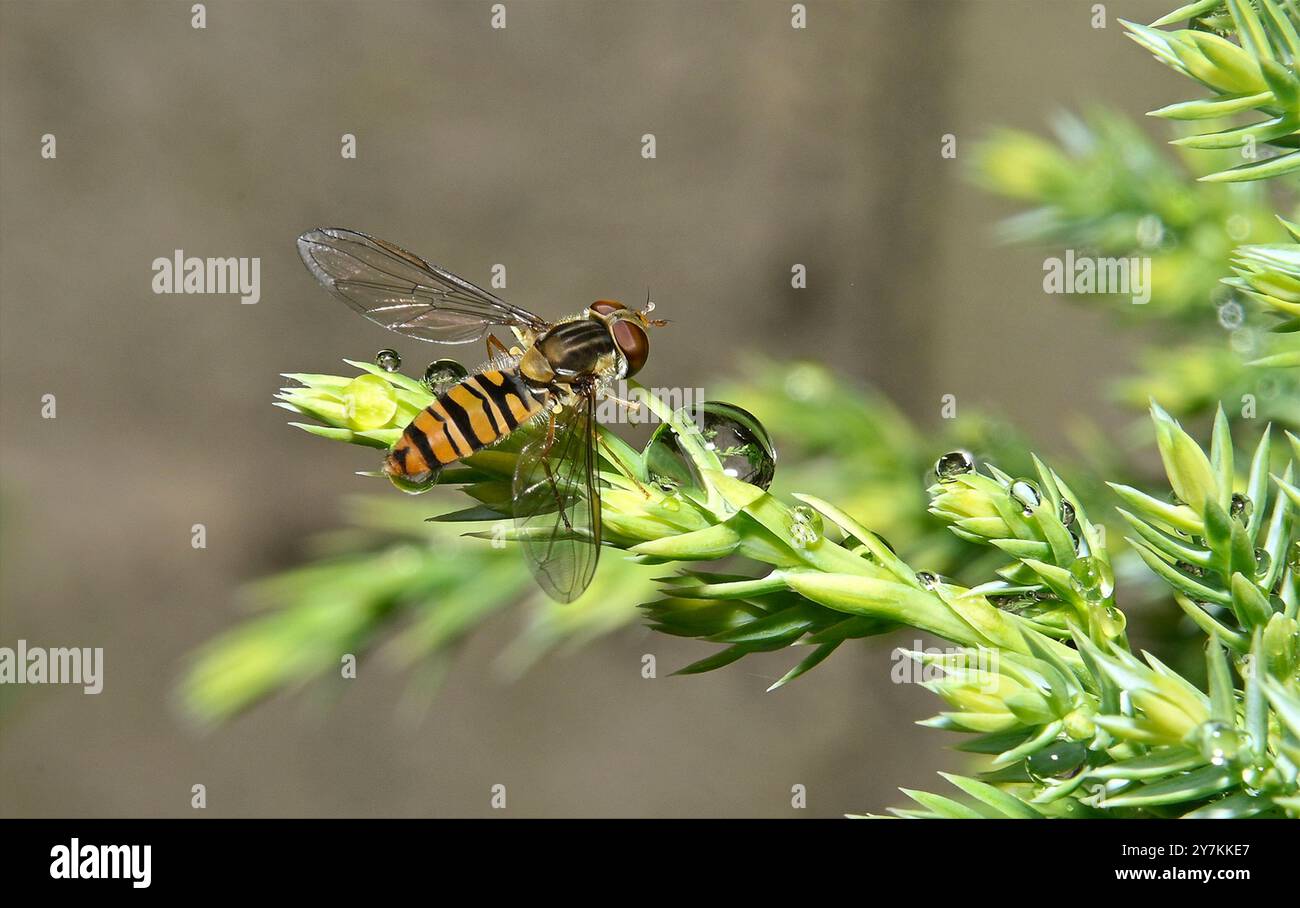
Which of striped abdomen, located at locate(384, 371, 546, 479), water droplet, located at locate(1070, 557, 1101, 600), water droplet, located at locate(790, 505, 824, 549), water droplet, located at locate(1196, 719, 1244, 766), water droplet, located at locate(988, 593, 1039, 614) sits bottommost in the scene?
water droplet, located at locate(1196, 719, 1244, 766)

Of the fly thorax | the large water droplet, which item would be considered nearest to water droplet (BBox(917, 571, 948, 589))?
the large water droplet

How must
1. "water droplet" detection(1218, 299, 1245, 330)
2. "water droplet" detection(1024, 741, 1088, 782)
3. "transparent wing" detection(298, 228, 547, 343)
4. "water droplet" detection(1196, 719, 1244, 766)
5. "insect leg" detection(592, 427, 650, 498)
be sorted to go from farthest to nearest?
"transparent wing" detection(298, 228, 547, 343)
"water droplet" detection(1218, 299, 1245, 330)
"insect leg" detection(592, 427, 650, 498)
"water droplet" detection(1024, 741, 1088, 782)
"water droplet" detection(1196, 719, 1244, 766)

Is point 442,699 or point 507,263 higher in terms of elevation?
point 507,263

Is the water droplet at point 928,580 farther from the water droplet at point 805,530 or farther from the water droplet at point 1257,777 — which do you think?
the water droplet at point 1257,777

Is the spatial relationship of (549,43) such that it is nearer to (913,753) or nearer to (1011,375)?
(1011,375)

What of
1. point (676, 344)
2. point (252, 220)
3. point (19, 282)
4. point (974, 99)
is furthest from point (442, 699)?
point (974, 99)

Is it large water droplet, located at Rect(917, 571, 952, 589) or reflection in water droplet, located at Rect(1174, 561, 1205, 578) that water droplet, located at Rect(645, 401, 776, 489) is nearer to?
large water droplet, located at Rect(917, 571, 952, 589)

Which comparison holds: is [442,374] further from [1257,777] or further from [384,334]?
[384,334]
